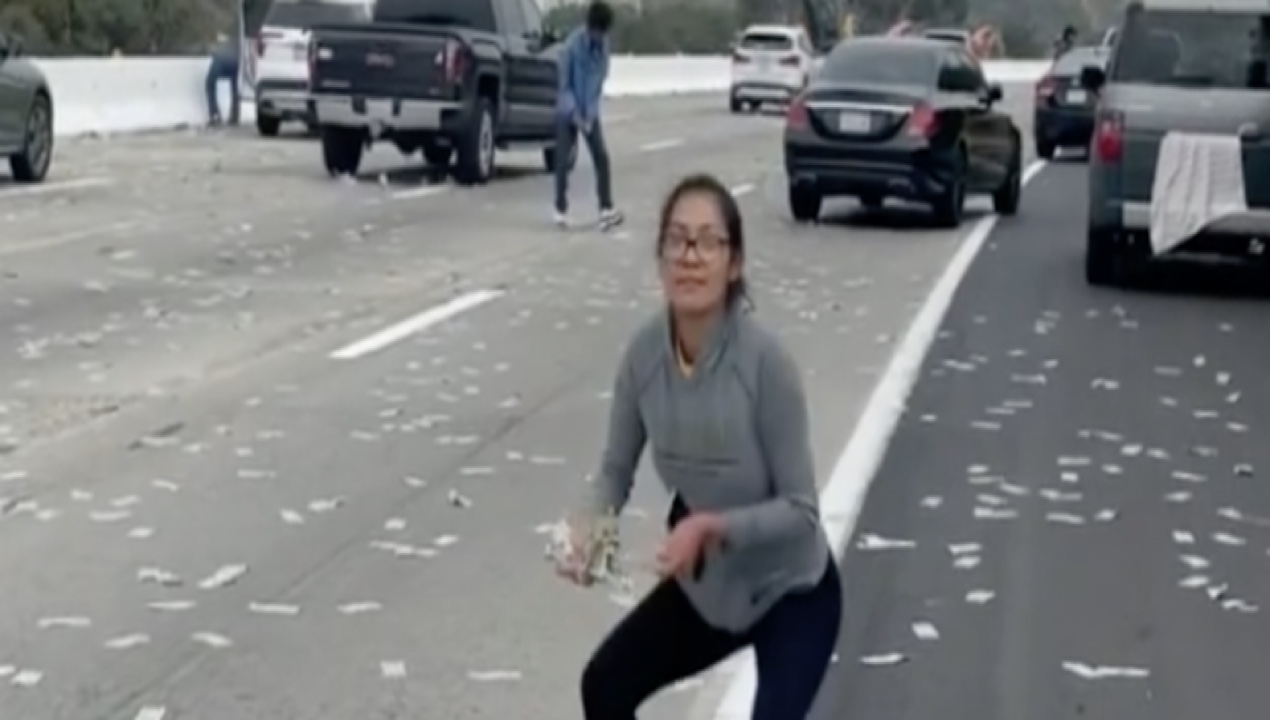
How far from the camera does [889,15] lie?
366 ft

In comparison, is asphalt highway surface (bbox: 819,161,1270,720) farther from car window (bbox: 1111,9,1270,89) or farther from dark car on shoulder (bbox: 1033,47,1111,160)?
dark car on shoulder (bbox: 1033,47,1111,160)

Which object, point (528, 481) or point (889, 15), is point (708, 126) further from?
point (889, 15)

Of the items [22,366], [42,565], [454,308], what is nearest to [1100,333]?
[454,308]

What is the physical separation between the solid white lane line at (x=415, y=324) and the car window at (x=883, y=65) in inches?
282

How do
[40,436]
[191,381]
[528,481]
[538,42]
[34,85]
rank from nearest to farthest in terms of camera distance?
1. [528,481]
2. [40,436]
3. [191,381]
4. [34,85]
5. [538,42]

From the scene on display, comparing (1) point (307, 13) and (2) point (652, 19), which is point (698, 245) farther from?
(2) point (652, 19)

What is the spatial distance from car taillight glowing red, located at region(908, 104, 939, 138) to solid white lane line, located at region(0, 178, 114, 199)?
8.18 meters

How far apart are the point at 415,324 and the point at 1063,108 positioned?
77.8 ft

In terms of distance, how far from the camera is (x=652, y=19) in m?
87.2

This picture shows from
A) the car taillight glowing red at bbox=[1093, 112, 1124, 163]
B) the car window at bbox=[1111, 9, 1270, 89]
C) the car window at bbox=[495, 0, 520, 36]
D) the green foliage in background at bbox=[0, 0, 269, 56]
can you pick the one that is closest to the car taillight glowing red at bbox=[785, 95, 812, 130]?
the car window at bbox=[1111, 9, 1270, 89]

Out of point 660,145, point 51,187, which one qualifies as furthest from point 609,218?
point 660,145

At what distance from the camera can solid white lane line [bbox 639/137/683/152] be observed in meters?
36.6

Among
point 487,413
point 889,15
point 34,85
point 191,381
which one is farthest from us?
point 889,15

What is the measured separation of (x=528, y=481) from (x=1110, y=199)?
28.1ft
